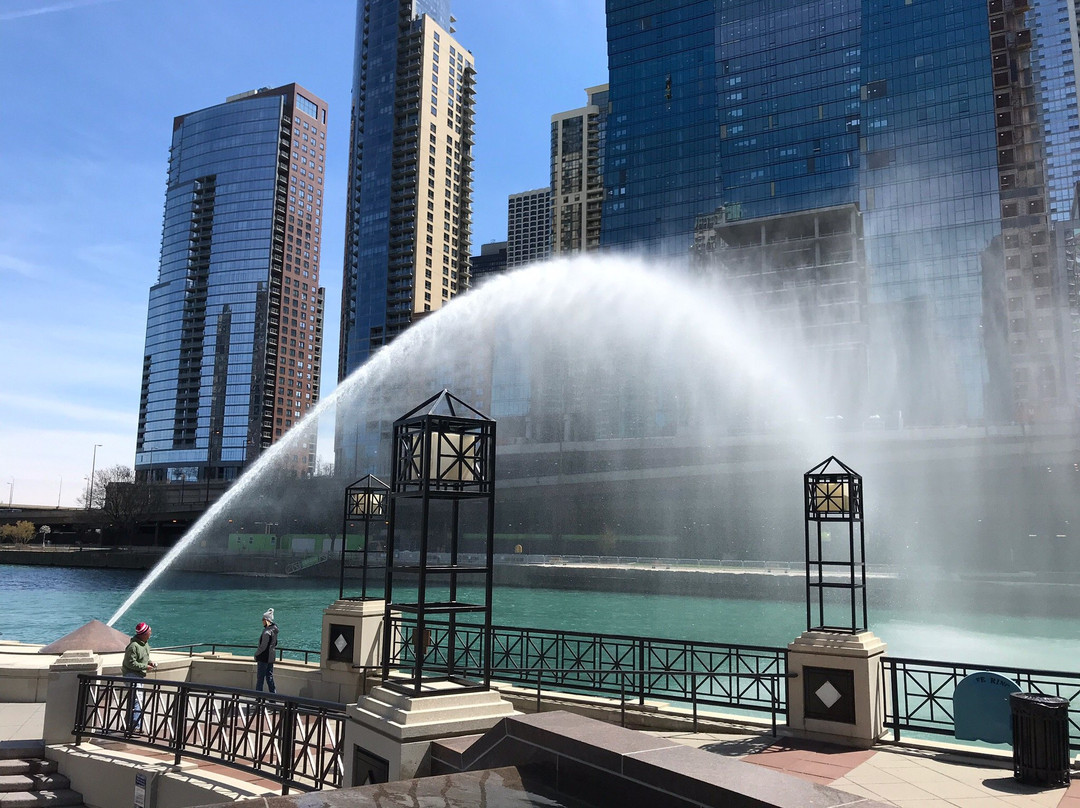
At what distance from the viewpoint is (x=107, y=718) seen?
10.9m

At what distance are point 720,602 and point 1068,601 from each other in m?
22.4

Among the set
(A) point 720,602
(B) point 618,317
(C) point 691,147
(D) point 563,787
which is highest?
(C) point 691,147

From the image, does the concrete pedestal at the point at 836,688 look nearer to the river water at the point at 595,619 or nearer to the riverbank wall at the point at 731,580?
the river water at the point at 595,619

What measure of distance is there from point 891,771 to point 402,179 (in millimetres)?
148415

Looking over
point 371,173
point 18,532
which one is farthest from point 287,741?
point 371,173

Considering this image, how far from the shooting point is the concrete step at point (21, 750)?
1073 centimetres

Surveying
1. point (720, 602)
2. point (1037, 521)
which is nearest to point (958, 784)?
point (720, 602)

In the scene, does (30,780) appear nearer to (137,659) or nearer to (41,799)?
(41,799)

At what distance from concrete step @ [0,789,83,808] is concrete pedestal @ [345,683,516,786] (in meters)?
5.82

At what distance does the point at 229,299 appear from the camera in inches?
6599

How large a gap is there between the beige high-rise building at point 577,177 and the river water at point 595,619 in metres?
110

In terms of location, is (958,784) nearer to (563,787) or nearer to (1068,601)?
(563,787)

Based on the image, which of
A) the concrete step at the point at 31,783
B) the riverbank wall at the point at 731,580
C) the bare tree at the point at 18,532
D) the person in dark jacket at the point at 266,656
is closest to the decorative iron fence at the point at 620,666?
the person in dark jacket at the point at 266,656

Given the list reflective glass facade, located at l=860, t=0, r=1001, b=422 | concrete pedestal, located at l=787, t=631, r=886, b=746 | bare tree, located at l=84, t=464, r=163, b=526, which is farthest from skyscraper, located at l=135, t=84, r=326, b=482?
concrete pedestal, located at l=787, t=631, r=886, b=746
